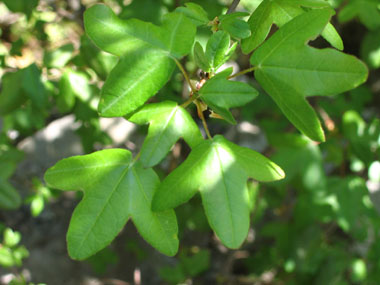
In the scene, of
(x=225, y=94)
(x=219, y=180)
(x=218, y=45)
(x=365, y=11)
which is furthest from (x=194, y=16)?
(x=365, y=11)

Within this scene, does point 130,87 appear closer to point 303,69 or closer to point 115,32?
point 115,32

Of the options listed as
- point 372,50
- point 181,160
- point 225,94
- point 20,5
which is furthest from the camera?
point 181,160

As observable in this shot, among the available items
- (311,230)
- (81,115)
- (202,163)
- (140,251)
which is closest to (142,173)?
(202,163)

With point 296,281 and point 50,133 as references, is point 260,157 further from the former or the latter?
point 50,133

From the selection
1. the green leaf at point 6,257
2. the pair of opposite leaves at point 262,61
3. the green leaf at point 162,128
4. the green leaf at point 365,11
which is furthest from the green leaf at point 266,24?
the green leaf at point 6,257

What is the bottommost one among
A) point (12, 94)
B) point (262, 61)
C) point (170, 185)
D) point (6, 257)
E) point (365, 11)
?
point (6, 257)

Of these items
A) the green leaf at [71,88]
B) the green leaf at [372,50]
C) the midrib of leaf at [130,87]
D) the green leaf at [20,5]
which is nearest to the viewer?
the midrib of leaf at [130,87]

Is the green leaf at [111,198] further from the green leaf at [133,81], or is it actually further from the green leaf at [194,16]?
the green leaf at [194,16]
